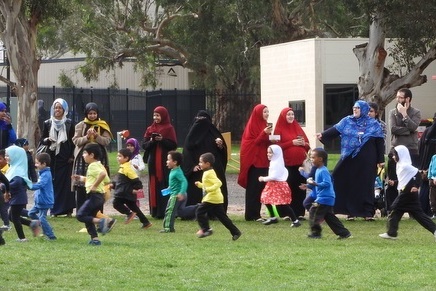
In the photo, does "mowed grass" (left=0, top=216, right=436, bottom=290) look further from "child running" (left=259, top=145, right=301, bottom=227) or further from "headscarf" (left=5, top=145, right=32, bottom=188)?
"child running" (left=259, top=145, right=301, bottom=227)

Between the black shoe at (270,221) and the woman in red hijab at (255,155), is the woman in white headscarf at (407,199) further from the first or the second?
the woman in red hijab at (255,155)

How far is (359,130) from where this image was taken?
671 inches

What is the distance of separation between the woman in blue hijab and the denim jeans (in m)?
4.91

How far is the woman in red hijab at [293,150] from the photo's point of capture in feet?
57.8

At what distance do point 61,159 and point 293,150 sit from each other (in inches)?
146

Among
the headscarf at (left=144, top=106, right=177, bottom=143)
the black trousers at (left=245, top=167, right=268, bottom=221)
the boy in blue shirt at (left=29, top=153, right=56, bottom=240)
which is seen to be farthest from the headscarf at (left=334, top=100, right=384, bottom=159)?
the boy in blue shirt at (left=29, top=153, right=56, bottom=240)

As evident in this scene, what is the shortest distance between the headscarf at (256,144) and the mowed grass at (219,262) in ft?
9.28

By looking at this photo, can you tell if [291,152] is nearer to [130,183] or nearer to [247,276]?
[130,183]

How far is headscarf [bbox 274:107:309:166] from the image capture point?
57.8ft

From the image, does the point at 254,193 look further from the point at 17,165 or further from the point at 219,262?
Answer: the point at 219,262

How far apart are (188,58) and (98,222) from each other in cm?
3721

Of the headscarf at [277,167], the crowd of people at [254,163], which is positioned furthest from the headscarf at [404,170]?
the headscarf at [277,167]

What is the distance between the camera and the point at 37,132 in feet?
93.1

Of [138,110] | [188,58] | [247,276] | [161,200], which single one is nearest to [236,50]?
[188,58]
